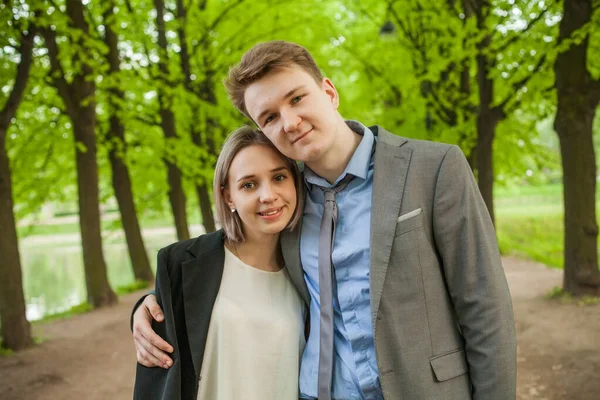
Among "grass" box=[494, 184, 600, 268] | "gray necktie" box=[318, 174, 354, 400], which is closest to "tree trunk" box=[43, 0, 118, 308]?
"gray necktie" box=[318, 174, 354, 400]

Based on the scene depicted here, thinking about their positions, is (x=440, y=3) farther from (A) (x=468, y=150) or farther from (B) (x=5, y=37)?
(B) (x=5, y=37)

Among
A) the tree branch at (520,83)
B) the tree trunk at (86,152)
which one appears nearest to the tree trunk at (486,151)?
the tree branch at (520,83)

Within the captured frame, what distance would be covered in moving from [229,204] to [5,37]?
25.4 feet

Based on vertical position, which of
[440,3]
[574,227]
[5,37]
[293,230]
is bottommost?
[574,227]

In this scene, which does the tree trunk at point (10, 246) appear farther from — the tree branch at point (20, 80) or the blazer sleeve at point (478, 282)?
the blazer sleeve at point (478, 282)

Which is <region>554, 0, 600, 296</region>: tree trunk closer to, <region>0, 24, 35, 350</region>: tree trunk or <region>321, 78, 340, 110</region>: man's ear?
<region>321, 78, 340, 110</region>: man's ear

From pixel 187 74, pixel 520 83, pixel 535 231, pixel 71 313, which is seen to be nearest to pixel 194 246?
pixel 520 83

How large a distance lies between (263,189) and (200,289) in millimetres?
607

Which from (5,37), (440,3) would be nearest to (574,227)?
(440,3)

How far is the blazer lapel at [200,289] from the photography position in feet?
9.50

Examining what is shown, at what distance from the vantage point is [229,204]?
317 centimetres

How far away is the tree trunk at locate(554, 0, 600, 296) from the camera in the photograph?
8.28 m

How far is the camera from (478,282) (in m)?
2.41

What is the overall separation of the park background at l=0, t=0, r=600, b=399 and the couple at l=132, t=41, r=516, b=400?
4032mm
